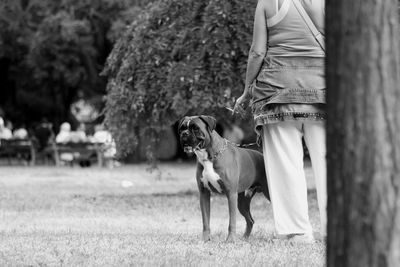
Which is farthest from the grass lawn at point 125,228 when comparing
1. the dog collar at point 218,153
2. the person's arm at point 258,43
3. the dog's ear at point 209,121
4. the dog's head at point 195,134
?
the person's arm at point 258,43

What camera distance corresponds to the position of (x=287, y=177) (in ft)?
25.7

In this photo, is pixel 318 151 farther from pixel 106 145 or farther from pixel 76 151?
pixel 76 151

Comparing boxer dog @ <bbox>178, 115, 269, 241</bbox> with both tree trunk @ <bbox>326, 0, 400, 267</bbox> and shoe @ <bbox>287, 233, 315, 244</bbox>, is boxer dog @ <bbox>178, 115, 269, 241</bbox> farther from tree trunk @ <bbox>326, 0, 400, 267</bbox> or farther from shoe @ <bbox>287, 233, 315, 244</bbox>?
tree trunk @ <bbox>326, 0, 400, 267</bbox>

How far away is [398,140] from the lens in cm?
384

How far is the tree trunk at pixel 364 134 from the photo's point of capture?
375 centimetres

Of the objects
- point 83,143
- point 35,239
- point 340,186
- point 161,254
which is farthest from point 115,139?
point 83,143

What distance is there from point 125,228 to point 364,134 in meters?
7.15

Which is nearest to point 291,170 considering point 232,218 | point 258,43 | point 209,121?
point 232,218

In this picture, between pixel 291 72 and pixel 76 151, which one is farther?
pixel 76 151

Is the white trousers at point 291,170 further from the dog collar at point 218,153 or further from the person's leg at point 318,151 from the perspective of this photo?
the dog collar at point 218,153

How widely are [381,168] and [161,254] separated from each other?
10.7 feet

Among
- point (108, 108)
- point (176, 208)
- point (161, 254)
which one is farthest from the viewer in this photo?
point (108, 108)

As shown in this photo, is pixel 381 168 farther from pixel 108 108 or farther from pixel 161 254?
pixel 108 108

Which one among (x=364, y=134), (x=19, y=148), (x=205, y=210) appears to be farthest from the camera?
(x=19, y=148)
